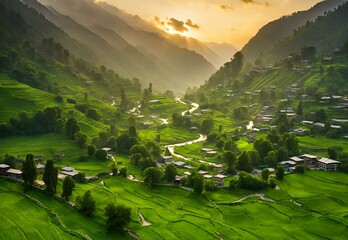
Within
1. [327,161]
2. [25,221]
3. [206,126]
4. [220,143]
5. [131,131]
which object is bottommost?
[25,221]

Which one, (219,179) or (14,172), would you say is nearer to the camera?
(14,172)

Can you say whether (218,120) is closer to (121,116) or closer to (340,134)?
(121,116)

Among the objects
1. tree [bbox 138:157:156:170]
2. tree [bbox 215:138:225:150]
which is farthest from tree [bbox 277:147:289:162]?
tree [bbox 138:157:156:170]

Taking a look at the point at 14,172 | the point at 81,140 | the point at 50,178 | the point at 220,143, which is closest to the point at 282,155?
the point at 220,143

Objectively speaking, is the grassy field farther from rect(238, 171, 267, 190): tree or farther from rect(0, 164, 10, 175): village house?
rect(0, 164, 10, 175): village house

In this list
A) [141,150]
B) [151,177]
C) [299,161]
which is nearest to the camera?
[151,177]

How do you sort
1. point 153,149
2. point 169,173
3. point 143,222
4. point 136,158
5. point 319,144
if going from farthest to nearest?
1. point 319,144
2. point 153,149
3. point 136,158
4. point 169,173
5. point 143,222

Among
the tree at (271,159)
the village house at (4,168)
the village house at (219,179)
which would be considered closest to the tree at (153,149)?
the village house at (219,179)

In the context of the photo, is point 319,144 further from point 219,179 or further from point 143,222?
point 143,222

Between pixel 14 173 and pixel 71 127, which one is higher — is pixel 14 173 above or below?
below
